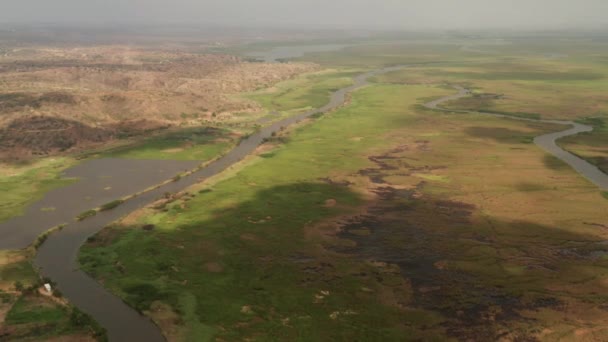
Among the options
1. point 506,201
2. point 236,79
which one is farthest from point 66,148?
point 236,79

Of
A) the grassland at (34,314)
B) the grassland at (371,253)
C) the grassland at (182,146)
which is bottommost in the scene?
the grassland at (34,314)

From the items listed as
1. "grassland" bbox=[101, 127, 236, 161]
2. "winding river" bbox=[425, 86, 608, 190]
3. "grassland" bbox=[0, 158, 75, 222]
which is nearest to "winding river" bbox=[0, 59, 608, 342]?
"winding river" bbox=[425, 86, 608, 190]

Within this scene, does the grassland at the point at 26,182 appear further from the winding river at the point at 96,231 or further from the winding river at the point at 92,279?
the winding river at the point at 92,279

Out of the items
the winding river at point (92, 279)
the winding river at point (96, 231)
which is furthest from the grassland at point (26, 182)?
the winding river at point (92, 279)

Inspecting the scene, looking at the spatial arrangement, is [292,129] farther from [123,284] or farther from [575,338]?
[575,338]

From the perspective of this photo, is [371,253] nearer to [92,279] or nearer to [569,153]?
[92,279]

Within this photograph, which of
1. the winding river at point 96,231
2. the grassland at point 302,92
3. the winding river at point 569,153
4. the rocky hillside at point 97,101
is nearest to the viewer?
the winding river at point 96,231

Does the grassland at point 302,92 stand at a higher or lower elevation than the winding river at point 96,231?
higher

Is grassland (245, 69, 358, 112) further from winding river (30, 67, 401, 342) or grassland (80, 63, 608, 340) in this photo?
winding river (30, 67, 401, 342)
